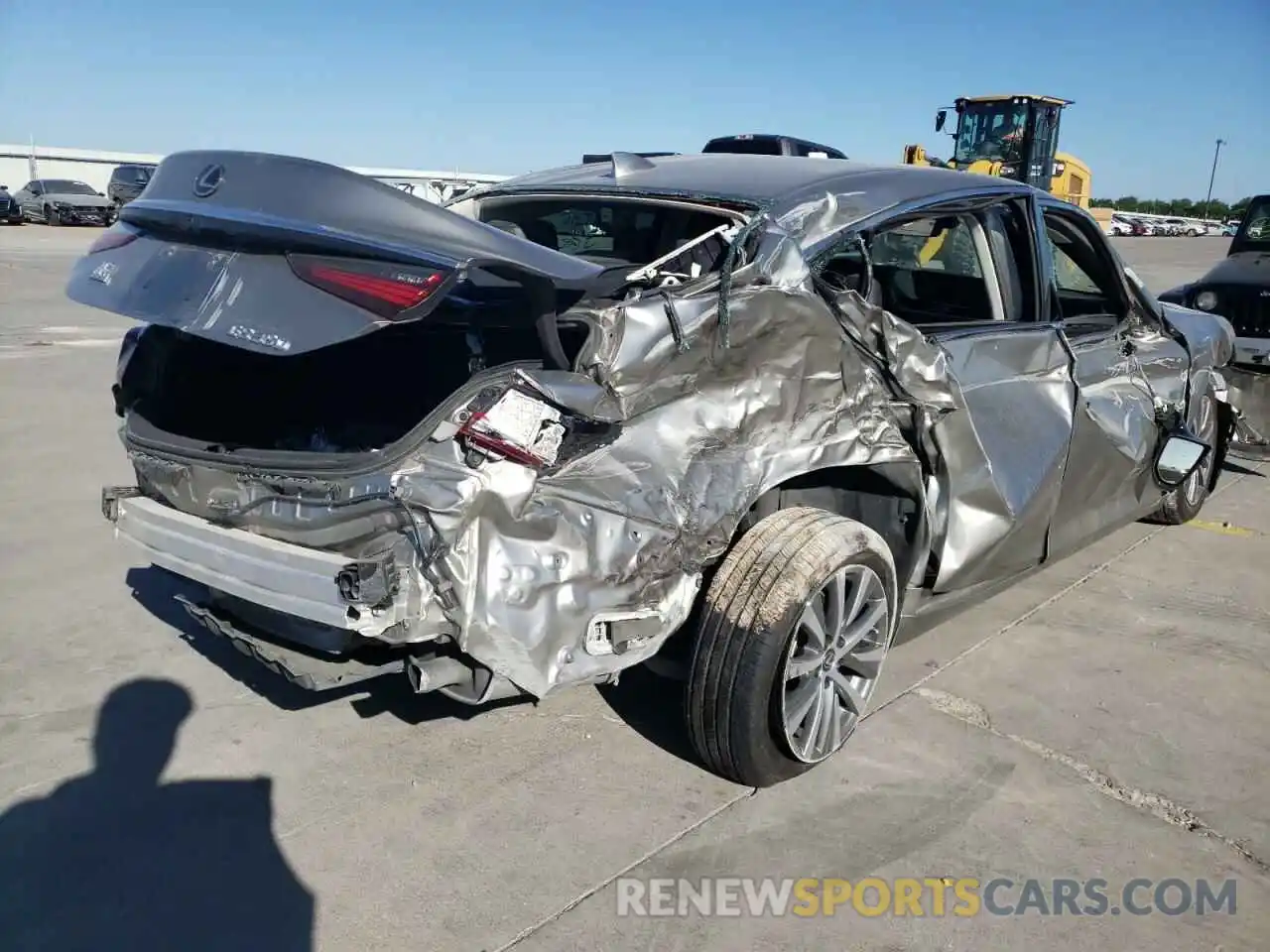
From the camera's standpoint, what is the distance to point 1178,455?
4855mm

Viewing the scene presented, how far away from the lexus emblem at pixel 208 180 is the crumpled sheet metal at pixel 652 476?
3.11 ft

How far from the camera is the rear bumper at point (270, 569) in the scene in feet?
7.75

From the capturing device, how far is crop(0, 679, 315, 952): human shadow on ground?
2467 millimetres

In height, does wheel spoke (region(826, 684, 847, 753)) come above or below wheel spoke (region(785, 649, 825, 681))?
below

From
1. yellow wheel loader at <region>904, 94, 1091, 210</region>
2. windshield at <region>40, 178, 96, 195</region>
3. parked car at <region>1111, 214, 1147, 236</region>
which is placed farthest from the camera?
parked car at <region>1111, 214, 1147, 236</region>

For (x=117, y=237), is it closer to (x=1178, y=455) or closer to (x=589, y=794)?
(x=589, y=794)

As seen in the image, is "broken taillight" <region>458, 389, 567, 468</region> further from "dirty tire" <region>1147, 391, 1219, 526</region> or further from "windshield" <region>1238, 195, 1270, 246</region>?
"windshield" <region>1238, 195, 1270, 246</region>

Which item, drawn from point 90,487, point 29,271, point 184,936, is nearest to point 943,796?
point 184,936

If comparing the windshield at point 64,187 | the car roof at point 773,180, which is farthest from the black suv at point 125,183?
the car roof at point 773,180

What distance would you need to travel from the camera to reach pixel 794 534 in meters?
3.04

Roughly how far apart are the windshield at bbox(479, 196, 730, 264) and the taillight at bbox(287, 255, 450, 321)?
4.17 feet

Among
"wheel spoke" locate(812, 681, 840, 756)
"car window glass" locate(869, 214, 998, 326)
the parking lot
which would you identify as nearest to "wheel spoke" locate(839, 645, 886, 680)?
"wheel spoke" locate(812, 681, 840, 756)

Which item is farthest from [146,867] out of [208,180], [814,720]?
[814,720]

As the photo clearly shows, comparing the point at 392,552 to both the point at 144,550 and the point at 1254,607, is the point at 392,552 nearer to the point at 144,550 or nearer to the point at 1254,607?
the point at 144,550
